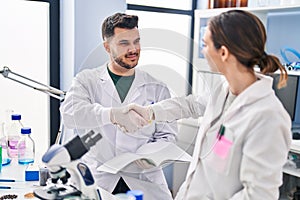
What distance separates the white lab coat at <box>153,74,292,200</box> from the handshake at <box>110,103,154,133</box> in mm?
235

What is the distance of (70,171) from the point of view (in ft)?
2.95

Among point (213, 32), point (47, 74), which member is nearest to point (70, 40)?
point (47, 74)

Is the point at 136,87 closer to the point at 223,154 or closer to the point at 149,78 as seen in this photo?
the point at 149,78

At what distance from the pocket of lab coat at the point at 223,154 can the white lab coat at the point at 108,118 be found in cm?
37

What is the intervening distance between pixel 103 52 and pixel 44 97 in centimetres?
130

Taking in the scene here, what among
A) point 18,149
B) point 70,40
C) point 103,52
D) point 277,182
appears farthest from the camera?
point 70,40

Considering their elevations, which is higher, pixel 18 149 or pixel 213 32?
pixel 213 32

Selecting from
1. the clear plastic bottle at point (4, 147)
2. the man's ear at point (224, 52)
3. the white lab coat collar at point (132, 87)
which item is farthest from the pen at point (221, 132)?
the clear plastic bottle at point (4, 147)

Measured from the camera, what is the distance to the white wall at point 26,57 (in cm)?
228

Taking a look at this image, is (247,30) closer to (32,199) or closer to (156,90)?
(156,90)

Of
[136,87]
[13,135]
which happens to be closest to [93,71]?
[136,87]

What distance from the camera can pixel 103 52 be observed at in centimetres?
133

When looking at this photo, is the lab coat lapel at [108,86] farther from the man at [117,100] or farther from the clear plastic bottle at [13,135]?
the clear plastic bottle at [13,135]

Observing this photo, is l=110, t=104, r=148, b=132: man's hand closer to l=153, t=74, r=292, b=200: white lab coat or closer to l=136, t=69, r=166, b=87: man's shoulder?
l=136, t=69, r=166, b=87: man's shoulder
